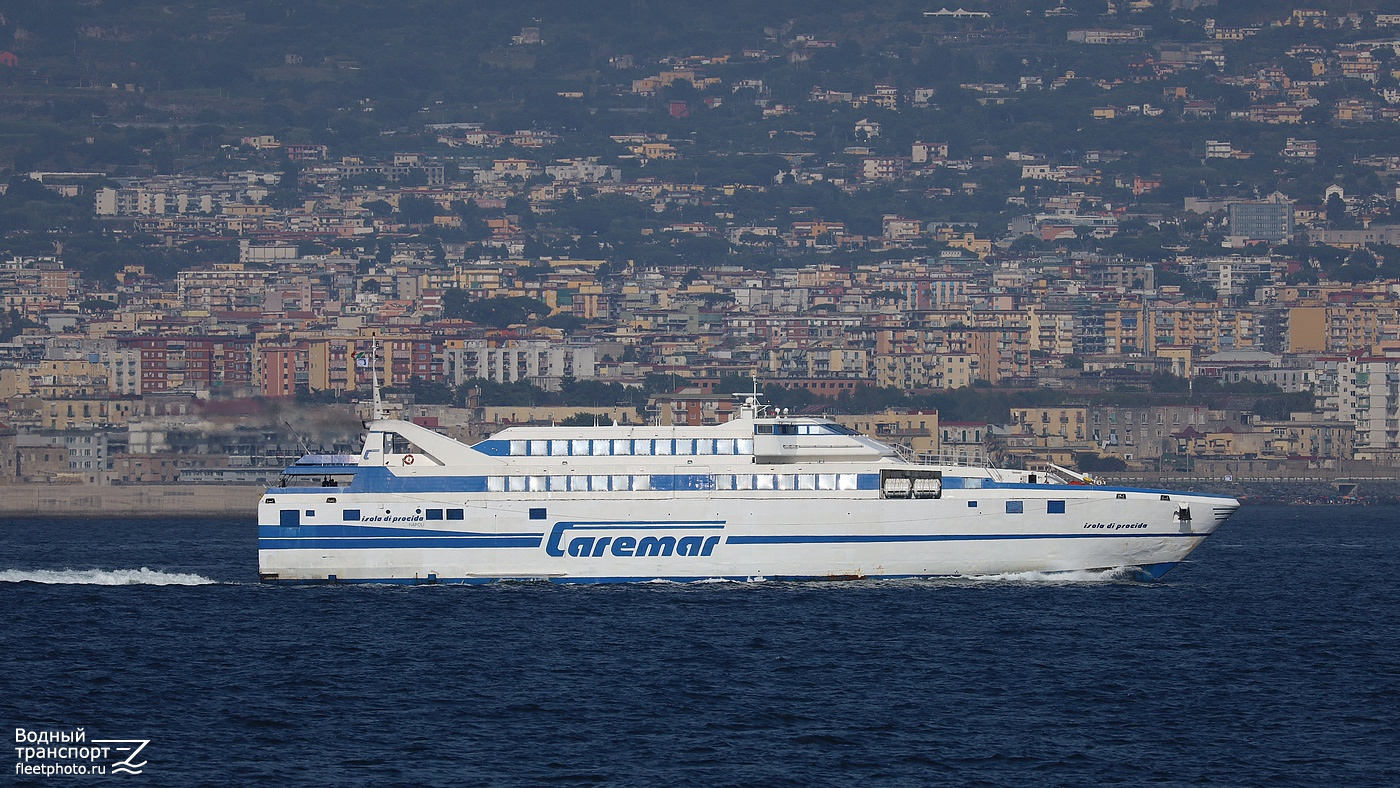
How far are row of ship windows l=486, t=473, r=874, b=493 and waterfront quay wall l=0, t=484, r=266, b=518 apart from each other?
69.3m

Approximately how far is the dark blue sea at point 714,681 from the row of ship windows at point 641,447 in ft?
9.71

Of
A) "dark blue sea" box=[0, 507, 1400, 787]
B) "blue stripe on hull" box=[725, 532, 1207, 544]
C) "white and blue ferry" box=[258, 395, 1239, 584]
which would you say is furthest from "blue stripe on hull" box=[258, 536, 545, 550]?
"blue stripe on hull" box=[725, 532, 1207, 544]

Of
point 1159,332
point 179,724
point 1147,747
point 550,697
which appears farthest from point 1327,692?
point 1159,332

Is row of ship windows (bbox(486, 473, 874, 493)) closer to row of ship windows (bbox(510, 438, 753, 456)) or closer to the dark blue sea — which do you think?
row of ship windows (bbox(510, 438, 753, 456))

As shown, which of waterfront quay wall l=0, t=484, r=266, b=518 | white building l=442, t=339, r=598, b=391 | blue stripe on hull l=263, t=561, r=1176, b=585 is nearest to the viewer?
blue stripe on hull l=263, t=561, r=1176, b=585

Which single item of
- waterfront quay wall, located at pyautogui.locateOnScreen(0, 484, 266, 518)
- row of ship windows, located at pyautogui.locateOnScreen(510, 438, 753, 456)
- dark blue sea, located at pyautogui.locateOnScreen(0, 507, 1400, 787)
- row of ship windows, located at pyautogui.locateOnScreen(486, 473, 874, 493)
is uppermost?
row of ship windows, located at pyautogui.locateOnScreen(510, 438, 753, 456)

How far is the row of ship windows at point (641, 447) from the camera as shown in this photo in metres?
50.4

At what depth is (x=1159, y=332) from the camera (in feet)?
652

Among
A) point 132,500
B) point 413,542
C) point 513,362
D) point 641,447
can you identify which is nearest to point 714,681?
point 641,447

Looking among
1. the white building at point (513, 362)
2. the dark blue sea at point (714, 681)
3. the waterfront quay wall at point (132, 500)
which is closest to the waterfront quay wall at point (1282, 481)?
the waterfront quay wall at point (132, 500)

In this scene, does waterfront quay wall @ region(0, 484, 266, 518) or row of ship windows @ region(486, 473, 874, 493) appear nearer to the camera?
row of ship windows @ region(486, 473, 874, 493)

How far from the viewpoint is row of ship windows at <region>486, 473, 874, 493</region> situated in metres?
49.9

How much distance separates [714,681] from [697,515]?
10985 millimetres

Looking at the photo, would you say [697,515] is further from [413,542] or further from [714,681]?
[714,681]
